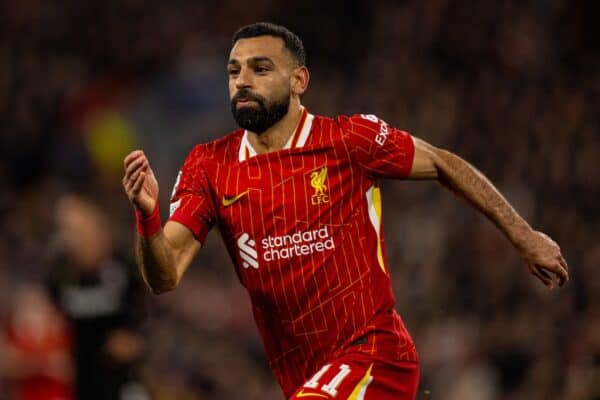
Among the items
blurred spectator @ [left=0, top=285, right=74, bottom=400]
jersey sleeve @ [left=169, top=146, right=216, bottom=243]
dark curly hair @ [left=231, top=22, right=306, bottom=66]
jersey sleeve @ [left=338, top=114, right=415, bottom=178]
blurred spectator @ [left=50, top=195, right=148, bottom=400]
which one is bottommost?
blurred spectator @ [left=0, top=285, right=74, bottom=400]

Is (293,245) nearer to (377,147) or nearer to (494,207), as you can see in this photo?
(377,147)

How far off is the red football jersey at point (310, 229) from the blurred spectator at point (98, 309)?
291 cm

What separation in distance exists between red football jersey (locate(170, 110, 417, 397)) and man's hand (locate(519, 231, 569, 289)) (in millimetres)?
621

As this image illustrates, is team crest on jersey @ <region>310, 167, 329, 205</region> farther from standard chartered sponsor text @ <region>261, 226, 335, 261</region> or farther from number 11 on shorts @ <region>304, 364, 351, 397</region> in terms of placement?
number 11 on shorts @ <region>304, 364, 351, 397</region>

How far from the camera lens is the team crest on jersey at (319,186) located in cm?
575

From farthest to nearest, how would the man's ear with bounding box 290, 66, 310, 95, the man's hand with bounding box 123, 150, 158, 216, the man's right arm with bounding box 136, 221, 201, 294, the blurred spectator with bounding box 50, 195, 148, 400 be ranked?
the blurred spectator with bounding box 50, 195, 148, 400 < the man's ear with bounding box 290, 66, 310, 95 < the man's right arm with bounding box 136, 221, 201, 294 < the man's hand with bounding box 123, 150, 158, 216

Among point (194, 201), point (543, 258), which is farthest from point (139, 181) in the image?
point (543, 258)

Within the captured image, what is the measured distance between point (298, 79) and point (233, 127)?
10640mm

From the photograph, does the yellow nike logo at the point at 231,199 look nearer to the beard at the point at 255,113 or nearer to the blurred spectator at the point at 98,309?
the beard at the point at 255,113

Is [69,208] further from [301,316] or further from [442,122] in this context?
[442,122]

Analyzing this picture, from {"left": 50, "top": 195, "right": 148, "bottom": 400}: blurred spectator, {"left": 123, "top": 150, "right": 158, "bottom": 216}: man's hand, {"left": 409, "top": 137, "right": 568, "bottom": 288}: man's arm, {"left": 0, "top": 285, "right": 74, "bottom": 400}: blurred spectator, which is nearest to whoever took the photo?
{"left": 123, "top": 150, "right": 158, "bottom": 216}: man's hand

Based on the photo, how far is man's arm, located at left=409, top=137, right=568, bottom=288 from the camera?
19.0ft

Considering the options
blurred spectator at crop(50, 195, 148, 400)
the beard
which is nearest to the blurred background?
blurred spectator at crop(50, 195, 148, 400)

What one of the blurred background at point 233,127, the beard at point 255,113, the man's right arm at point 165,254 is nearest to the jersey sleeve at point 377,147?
the beard at point 255,113
